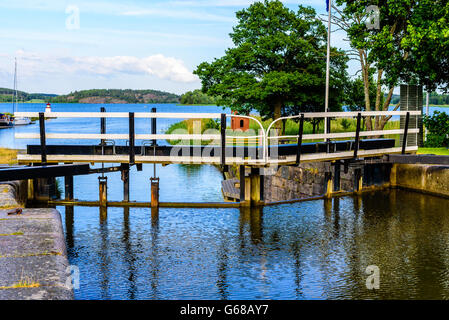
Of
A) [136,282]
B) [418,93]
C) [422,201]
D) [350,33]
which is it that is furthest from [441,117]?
[136,282]

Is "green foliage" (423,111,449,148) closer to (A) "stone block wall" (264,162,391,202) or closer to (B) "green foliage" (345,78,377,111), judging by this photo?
(A) "stone block wall" (264,162,391,202)

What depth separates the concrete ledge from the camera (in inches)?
285

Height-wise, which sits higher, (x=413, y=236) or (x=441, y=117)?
(x=441, y=117)

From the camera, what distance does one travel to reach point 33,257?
8.64m

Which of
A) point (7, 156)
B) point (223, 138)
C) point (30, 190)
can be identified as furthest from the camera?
point (7, 156)

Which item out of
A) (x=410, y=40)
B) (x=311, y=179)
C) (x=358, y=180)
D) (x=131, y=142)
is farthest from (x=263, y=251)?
(x=410, y=40)

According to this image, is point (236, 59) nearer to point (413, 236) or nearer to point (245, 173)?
point (245, 173)

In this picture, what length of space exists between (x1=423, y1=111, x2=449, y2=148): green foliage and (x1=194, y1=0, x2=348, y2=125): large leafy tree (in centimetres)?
1257

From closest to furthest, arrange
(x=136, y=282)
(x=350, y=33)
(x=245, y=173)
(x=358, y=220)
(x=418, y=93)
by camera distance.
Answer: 1. (x=136, y=282)
2. (x=358, y=220)
3. (x=245, y=173)
4. (x=418, y=93)
5. (x=350, y=33)

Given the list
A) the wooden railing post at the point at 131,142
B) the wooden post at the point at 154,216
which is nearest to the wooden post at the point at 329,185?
the wooden post at the point at 154,216

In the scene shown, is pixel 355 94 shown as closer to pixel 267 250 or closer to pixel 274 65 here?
pixel 274 65

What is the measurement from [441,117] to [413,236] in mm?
18189

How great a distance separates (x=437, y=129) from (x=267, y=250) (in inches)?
842
